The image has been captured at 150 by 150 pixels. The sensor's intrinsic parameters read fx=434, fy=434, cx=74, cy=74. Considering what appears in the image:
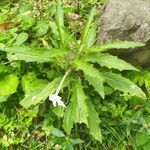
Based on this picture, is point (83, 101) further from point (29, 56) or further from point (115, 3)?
point (115, 3)

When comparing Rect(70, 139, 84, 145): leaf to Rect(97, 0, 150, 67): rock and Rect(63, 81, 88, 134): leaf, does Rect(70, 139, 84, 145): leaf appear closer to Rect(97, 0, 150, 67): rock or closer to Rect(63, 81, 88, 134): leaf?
Rect(63, 81, 88, 134): leaf

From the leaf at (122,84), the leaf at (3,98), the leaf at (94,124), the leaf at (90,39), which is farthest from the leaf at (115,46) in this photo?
the leaf at (3,98)

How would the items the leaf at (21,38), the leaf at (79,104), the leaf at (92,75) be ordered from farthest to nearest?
the leaf at (21,38), the leaf at (79,104), the leaf at (92,75)

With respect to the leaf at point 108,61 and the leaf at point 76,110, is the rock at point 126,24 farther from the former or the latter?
the leaf at point 76,110

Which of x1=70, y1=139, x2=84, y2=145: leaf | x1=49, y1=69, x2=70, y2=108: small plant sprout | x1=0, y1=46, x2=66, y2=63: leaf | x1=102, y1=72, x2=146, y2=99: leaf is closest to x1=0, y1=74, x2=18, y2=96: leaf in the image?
x1=0, y1=46, x2=66, y2=63: leaf

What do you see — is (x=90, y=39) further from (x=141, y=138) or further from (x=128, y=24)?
(x=141, y=138)

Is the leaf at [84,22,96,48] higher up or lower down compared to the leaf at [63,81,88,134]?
higher up

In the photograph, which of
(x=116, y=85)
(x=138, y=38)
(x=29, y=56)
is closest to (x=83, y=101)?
(x=116, y=85)
